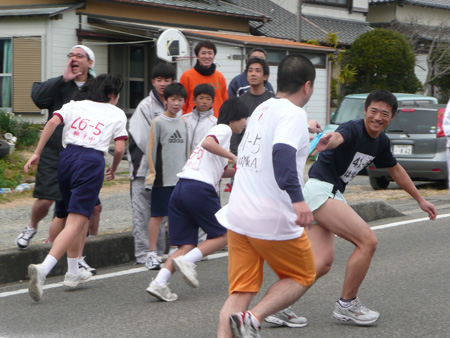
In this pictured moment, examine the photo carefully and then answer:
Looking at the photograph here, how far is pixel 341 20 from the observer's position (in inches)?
1173

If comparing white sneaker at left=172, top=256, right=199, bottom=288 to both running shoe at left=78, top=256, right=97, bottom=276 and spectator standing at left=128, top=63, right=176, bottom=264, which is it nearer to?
running shoe at left=78, top=256, right=97, bottom=276

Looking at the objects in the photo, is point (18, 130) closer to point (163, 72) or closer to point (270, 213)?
point (163, 72)

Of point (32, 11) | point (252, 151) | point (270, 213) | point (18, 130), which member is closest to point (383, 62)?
point (32, 11)

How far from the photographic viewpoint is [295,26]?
2645 centimetres

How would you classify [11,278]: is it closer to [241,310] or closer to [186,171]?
[186,171]

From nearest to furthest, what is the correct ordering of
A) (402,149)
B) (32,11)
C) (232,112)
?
(232,112) → (402,149) → (32,11)

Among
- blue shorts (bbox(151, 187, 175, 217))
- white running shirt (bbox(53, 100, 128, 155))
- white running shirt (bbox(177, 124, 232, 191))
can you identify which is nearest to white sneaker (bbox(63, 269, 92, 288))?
blue shorts (bbox(151, 187, 175, 217))

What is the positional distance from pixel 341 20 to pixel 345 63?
135 inches

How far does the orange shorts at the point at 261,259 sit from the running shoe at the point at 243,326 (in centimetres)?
21

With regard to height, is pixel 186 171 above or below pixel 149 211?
above

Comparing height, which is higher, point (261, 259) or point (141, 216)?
point (261, 259)

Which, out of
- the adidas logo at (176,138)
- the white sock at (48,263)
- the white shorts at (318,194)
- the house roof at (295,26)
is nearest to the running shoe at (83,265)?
the white sock at (48,263)

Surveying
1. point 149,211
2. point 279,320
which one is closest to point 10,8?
point 149,211

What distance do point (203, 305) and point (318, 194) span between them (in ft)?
4.38
